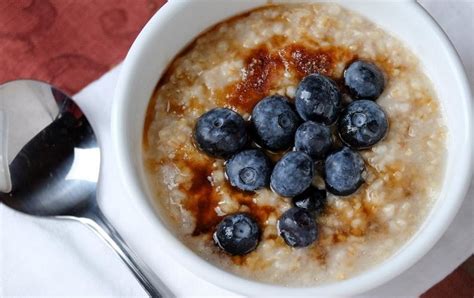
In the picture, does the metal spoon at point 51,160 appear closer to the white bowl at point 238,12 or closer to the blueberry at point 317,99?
the white bowl at point 238,12

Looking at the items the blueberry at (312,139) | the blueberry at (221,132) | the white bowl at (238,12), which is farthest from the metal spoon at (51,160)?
the blueberry at (312,139)

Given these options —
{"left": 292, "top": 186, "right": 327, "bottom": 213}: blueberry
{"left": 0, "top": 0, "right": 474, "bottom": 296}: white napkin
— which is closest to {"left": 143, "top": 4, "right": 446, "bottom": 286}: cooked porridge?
{"left": 292, "top": 186, "right": 327, "bottom": 213}: blueberry

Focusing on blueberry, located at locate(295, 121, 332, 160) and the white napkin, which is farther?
the white napkin

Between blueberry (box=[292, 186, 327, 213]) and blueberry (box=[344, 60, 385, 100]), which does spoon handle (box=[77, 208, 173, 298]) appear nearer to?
blueberry (box=[292, 186, 327, 213])

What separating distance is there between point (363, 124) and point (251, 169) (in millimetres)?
202

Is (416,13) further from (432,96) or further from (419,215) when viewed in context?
(419,215)

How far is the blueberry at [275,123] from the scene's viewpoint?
4.22 feet

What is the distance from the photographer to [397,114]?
134 centimetres

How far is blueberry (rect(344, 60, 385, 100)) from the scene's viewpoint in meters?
1.31

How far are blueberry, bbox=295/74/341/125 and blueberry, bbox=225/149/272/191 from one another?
0.10 meters

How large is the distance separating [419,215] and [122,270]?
0.61 metres

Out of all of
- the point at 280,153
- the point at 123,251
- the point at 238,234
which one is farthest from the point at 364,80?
the point at 123,251

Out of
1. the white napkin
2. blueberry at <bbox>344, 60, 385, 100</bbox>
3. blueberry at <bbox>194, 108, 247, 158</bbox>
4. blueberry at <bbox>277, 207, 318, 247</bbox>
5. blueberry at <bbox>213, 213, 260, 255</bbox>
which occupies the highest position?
blueberry at <bbox>344, 60, 385, 100</bbox>

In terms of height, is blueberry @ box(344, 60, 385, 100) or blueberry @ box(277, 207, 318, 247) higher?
blueberry @ box(344, 60, 385, 100)
